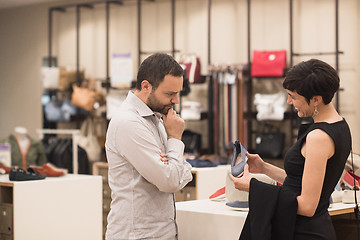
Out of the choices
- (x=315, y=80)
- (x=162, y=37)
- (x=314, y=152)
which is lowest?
(x=314, y=152)

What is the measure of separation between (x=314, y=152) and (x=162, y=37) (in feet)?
20.4

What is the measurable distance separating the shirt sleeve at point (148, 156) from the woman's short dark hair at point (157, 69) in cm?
18

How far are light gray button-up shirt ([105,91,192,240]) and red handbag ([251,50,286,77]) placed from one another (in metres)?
4.57

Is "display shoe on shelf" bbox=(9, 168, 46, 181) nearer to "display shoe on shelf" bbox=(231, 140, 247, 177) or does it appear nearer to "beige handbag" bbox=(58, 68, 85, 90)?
"display shoe on shelf" bbox=(231, 140, 247, 177)

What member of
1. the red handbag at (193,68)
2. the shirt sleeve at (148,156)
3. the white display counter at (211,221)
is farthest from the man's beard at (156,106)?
the red handbag at (193,68)

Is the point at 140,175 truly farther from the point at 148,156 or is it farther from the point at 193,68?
the point at 193,68

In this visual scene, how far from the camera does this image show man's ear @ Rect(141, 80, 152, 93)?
Result: 2.34m

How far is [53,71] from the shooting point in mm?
8523

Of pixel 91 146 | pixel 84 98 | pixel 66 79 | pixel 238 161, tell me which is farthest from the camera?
pixel 66 79

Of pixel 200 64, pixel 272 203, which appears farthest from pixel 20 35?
pixel 272 203

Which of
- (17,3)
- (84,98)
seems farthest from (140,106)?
(17,3)

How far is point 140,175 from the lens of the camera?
230 centimetres

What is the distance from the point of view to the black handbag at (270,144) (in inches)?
268

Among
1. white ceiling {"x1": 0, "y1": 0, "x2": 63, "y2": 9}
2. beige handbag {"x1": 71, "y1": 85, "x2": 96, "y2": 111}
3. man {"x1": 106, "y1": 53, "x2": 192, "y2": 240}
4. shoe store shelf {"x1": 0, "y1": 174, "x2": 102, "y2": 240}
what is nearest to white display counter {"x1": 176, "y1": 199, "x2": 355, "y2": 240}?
man {"x1": 106, "y1": 53, "x2": 192, "y2": 240}
